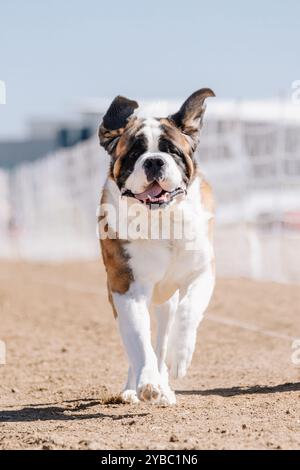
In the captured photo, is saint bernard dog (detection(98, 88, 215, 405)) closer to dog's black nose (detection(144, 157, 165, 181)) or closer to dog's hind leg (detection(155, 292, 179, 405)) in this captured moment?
dog's black nose (detection(144, 157, 165, 181))

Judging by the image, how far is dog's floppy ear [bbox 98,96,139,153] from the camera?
5.97 m

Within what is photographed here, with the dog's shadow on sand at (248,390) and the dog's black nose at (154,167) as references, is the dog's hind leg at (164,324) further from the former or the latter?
the dog's black nose at (154,167)

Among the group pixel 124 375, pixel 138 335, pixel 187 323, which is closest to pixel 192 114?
pixel 187 323

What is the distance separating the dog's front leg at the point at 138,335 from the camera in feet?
17.8

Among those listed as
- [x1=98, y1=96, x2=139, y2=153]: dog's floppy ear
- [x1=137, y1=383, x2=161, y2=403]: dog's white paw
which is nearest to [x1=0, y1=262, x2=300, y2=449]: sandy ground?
[x1=137, y1=383, x2=161, y2=403]: dog's white paw

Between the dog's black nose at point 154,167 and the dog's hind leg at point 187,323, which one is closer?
the dog's black nose at point 154,167

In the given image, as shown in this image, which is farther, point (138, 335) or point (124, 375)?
point (124, 375)

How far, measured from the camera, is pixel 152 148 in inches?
225

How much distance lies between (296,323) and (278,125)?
5.91m

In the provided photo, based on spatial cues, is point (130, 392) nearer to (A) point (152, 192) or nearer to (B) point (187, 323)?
(B) point (187, 323)

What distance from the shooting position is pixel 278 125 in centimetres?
1603

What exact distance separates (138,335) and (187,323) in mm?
346

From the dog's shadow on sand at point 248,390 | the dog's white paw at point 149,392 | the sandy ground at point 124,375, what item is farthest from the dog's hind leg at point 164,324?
the dog's white paw at point 149,392
